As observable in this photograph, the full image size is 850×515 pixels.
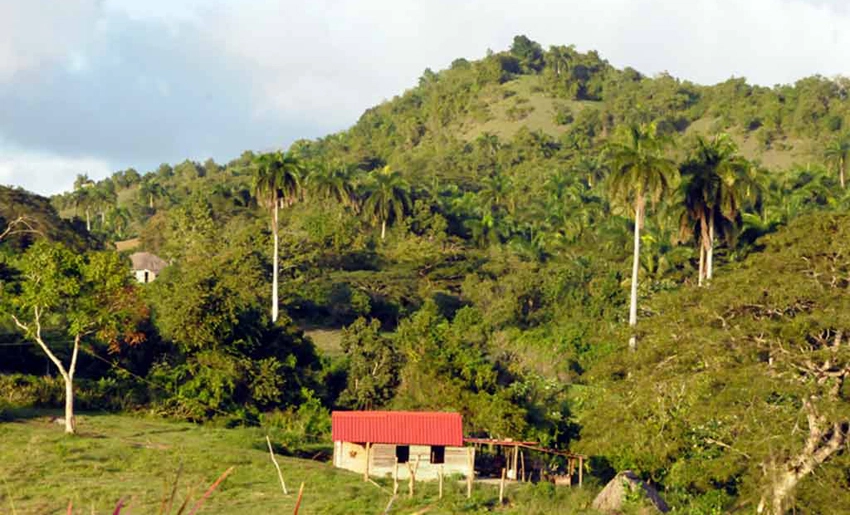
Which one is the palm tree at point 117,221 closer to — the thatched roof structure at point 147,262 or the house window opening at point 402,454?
the thatched roof structure at point 147,262

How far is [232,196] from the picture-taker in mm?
102062

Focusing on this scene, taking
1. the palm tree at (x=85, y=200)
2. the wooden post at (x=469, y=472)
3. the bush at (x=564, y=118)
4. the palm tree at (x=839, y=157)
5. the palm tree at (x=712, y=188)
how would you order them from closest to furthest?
the wooden post at (x=469, y=472)
the palm tree at (x=712, y=188)
the palm tree at (x=839, y=157)
the palm tree at (x=85, y=200)
the bush at (x=564, y=118)

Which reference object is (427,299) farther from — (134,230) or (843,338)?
(134,230)

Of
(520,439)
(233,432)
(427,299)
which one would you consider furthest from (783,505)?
(427,299)

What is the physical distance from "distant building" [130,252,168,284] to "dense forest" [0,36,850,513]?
5.09 metres

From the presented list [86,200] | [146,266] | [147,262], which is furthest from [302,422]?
[86,200]

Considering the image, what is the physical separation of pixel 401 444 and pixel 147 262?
59658mm

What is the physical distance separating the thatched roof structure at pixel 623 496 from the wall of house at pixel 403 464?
664cm

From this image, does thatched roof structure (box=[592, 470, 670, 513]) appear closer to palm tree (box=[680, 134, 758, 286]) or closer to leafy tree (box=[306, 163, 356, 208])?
palm tree (box=[680, 134, 758, 286])

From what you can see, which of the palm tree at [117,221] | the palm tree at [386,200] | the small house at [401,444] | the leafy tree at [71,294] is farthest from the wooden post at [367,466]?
the palm tree at [117,221]

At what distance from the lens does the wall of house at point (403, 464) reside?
40.0 metres

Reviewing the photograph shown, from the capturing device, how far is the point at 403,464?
40.1 meters

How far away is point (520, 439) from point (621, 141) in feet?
71.5

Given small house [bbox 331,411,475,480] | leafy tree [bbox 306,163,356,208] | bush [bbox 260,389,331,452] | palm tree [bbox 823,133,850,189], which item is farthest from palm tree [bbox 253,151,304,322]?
palm tree [bbox 823,133,850,189]
